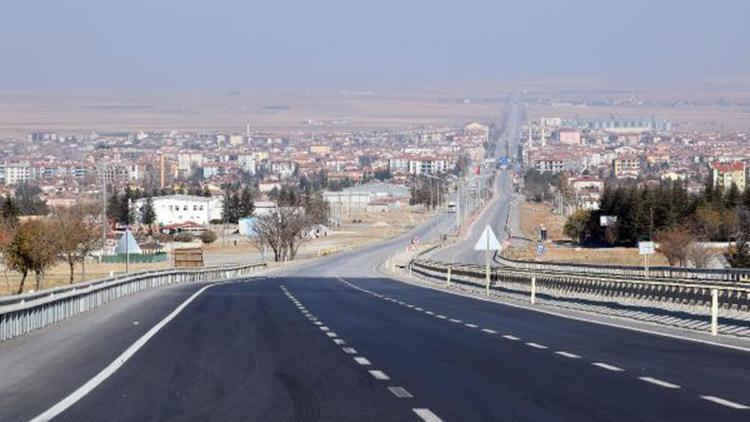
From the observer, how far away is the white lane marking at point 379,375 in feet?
62.2

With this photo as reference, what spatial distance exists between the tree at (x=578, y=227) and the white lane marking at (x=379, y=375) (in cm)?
13336

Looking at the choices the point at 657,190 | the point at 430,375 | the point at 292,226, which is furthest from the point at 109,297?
the point at 657,190

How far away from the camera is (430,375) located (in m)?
19.5

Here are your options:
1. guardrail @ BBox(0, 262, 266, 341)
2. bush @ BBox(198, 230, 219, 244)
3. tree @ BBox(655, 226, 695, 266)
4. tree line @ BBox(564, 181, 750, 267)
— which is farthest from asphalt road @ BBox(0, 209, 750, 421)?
bush @ BBox(198, 230, 219, 244)

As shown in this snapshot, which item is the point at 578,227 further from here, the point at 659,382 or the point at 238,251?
the point at 659,382

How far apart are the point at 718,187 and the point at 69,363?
12587 cm

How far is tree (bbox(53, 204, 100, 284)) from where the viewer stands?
88531 mm

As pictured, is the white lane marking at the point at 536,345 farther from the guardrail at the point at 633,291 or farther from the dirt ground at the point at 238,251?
the dirt ground at the point at 238,251

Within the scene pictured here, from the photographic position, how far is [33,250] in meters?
83.1

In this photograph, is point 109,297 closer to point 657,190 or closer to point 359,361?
point 359,361

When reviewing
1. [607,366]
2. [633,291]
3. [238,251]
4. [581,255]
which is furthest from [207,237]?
[607,366]

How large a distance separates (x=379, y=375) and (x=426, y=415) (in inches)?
179

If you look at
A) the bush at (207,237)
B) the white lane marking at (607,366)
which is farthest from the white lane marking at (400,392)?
the bush at (207,237)

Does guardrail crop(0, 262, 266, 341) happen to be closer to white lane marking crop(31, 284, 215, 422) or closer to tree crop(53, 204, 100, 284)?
white lane marking crop(31, 284, 215, 422)
